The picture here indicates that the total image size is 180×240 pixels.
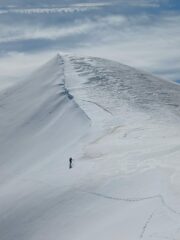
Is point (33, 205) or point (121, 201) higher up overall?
point (121, 201)

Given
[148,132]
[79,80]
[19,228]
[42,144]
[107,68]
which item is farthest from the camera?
[107,68]

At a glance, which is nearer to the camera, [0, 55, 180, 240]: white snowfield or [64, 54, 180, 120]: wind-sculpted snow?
[0, 55, 180, 240]: white snowfield

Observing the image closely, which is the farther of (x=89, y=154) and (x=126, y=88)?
(x=126, y=88)

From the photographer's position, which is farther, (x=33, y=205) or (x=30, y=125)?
(x=30, y=125)

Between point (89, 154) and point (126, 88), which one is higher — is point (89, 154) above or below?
above

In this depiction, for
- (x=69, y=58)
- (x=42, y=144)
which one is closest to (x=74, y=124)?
(x=42, y=144)

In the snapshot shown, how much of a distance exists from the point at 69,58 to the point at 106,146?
95.5 ft

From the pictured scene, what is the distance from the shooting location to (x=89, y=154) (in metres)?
29.3

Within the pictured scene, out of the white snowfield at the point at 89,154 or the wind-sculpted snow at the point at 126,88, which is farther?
the wind-sculpted snow at the point at 126,88

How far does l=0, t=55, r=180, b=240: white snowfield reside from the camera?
18502 mm

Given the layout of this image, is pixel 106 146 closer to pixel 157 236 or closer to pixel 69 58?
pixel 157 236

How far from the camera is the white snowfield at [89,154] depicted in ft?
60.7

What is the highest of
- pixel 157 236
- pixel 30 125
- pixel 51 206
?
pixel 157 236

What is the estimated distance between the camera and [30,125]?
41.9 metres
